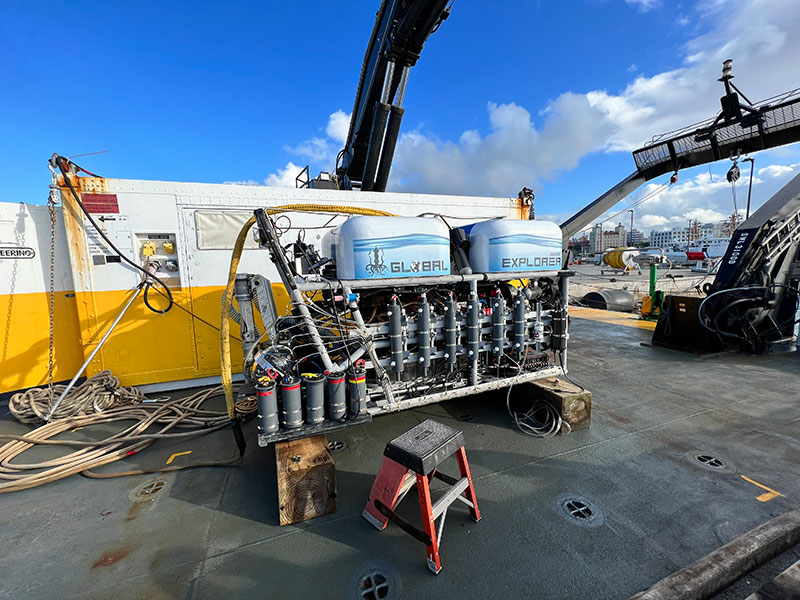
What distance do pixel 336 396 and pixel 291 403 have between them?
0.37 m

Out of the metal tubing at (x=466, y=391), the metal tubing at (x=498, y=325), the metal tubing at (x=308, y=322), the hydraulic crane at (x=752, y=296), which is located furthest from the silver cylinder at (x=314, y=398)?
the hydraulic crane at (x=752, y=296)

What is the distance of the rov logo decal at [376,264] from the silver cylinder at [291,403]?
1.19 m

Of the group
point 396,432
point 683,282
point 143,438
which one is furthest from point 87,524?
point 683,282

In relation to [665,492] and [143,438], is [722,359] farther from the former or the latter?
[143,438]

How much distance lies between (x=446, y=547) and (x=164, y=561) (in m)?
1.87

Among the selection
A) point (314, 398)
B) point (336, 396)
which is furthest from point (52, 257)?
point (336, 396)

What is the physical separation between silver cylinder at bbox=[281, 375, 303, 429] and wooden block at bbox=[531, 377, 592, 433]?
9.00 feet

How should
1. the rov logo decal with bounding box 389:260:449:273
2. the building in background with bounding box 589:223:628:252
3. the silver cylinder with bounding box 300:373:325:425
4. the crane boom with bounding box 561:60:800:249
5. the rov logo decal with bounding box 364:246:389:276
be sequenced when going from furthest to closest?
1. the building in background with bounding box 589:223:628:252
2. the crane boom with bounding box 561:60:800:249
3. the rov logo decal with bounding box 389:260:449:273
4. the rov logo decal with bounding box 364:246:389:276
5. the silver cylinder with bounding box 300:373:325:425

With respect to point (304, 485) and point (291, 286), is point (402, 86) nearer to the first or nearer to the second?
point (291, 286)

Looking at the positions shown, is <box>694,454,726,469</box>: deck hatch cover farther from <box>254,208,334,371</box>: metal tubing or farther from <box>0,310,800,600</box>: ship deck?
<box>254,208,334,371</box>: metal tubing

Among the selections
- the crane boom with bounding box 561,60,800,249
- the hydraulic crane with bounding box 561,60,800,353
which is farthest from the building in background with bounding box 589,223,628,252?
the hydraulic crane with bounding box 561,60,800,353

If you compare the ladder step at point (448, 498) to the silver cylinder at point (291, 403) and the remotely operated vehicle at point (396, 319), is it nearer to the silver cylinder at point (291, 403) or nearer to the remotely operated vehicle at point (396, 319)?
the remotely operated vehicle at point (396, 319)

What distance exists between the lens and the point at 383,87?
658cm

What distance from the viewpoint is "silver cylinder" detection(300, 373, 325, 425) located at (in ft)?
8.94
